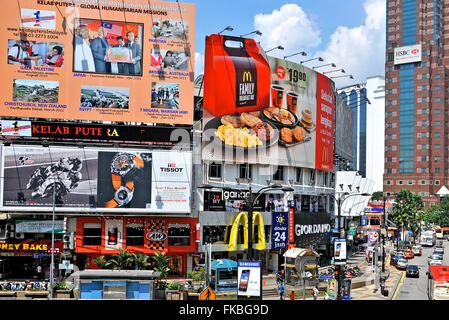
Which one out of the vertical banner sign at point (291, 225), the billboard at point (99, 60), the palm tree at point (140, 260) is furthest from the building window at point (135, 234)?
the vertical banner sign at point (291, 225)

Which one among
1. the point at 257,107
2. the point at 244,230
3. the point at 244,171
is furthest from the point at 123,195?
the point at 257,107

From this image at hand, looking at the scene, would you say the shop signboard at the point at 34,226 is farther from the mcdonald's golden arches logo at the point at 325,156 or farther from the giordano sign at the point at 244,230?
the mcdonald's golden arches logo at the point at 325,156

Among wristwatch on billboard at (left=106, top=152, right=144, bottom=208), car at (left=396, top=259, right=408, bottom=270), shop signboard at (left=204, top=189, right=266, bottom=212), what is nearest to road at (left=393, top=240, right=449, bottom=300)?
car at (left=396, top=259, right=408, bottom=270)

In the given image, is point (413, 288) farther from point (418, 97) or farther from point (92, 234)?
point (418, 97)

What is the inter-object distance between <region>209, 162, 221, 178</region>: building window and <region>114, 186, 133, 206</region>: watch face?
34.9 ft

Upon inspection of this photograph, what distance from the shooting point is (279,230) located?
59094mm

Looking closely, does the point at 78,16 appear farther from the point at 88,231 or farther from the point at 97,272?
the point at 97,272

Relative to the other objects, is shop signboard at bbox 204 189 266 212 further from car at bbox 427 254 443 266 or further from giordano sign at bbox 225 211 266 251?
car at bbox 427 254 443 266

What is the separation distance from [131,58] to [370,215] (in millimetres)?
76383

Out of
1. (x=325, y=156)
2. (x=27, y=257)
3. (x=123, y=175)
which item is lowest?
(x=27, y=257)

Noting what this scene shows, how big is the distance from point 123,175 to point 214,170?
38.1 ft

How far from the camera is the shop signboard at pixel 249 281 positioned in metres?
20.2

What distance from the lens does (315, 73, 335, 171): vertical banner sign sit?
2697 inches

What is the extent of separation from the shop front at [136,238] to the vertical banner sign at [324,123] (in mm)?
23974
